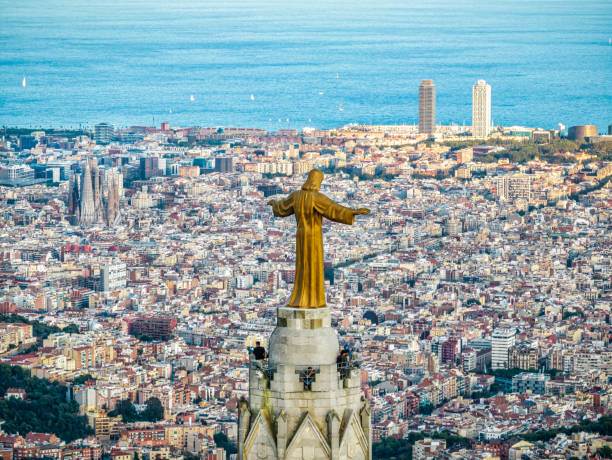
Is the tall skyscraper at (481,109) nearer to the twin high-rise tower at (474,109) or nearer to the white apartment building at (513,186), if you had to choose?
the twin high-rise tower at (474,109)

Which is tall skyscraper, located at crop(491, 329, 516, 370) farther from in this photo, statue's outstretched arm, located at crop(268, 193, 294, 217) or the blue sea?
statue's outstretched arm, located at crop(268, 193, 294, 217)

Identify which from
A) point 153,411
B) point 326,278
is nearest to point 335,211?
point 153,411

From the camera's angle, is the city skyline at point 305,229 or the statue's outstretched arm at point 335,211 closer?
the statue's outstretched arm at point 335,211

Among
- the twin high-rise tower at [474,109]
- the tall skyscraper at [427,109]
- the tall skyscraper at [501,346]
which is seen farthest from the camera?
the tall skyscraper at [427,109]

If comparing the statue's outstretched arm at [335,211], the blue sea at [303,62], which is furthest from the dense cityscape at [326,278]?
the blue sea at [303,62]

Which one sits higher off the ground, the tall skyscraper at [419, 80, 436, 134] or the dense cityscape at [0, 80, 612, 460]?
the tall skyscraper at [419, 80, 436, 134]

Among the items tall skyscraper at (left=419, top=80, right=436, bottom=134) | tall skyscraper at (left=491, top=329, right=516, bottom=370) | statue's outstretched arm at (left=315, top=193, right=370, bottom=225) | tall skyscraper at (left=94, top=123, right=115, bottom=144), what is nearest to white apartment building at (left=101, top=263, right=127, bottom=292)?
tall skyscraper at (left=491, top=329, right=516, bottom=370)

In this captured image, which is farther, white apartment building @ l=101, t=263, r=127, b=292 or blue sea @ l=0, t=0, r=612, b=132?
blue sea @ l=0, t=0, r=612, b=132
